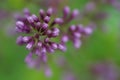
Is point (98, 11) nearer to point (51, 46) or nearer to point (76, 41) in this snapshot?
point (76, 41)

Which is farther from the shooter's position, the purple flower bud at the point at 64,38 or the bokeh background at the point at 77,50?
the bokeh background at the point at 77,50

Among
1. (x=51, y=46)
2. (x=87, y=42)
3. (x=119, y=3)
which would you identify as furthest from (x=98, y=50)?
(x=51, y=46)

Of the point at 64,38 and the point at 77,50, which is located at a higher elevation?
the point at 77,50

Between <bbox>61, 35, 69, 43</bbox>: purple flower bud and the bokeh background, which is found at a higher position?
the bokeh background

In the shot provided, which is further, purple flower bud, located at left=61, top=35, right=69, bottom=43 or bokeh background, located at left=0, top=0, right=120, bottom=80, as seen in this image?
bokeh background, located at left=0, top=0, right=120, bottom=80

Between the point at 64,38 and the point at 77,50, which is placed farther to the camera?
the point at 77,50

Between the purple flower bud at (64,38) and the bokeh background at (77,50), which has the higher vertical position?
the bokeh background at (77,50)

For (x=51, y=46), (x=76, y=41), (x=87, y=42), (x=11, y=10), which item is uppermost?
(x=11, y=10)

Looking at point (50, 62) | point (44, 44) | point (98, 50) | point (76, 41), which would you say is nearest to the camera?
→ point (44, 44)
